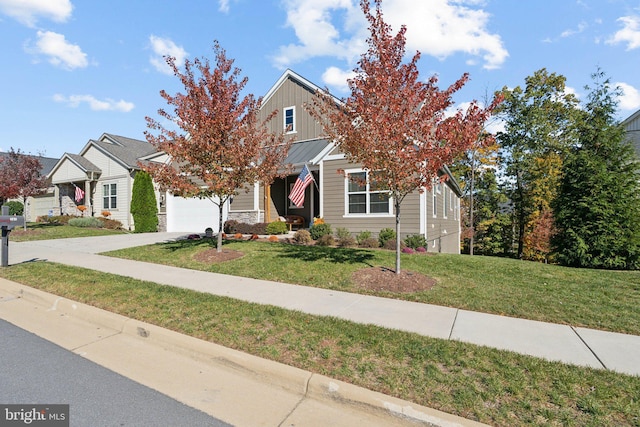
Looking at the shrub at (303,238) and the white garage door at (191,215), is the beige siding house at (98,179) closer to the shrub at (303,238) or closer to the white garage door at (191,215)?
the white garage door at (191,215)

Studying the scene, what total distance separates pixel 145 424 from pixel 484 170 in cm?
2955

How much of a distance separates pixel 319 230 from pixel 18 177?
55.7 ft

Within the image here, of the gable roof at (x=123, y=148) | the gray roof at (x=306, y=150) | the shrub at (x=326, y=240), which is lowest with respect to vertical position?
the shrub at (x=326, y=240)

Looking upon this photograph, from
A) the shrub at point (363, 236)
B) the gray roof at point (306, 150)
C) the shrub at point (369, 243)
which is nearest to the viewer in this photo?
the shrub at point (369, 243)

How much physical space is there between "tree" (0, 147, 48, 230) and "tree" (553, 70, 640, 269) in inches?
963

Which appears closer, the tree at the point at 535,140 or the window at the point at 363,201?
the window at the point at 363,201

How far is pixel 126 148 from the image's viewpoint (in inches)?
1038

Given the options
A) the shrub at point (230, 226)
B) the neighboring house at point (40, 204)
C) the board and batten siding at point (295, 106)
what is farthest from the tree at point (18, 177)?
the board and batten siding at point (295, 106)

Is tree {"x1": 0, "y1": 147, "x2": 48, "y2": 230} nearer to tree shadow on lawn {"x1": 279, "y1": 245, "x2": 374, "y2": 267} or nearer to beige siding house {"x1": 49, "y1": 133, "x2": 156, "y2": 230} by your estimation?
beige siding house {"x1": 49, "y1": 133, "x2": 156, "y2": 230}

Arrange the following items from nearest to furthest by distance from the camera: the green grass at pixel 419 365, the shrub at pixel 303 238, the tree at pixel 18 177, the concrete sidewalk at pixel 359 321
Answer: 1. the green grass at pixel 419 365
2. the concrete sidewalk at pixel 359 321
3. the shrub at pixel 303 238
4. the tree at pixel 18 177

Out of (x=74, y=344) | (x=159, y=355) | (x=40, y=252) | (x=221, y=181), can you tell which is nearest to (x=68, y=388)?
(x=159, y=355)

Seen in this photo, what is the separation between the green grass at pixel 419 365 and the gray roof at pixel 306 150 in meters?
10.4

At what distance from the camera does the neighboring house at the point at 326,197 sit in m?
13.1

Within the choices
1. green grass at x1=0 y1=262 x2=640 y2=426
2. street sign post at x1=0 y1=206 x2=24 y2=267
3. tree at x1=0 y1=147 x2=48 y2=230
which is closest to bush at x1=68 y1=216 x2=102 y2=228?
tree at x1=0 y1=147 x2=48 y2=230
